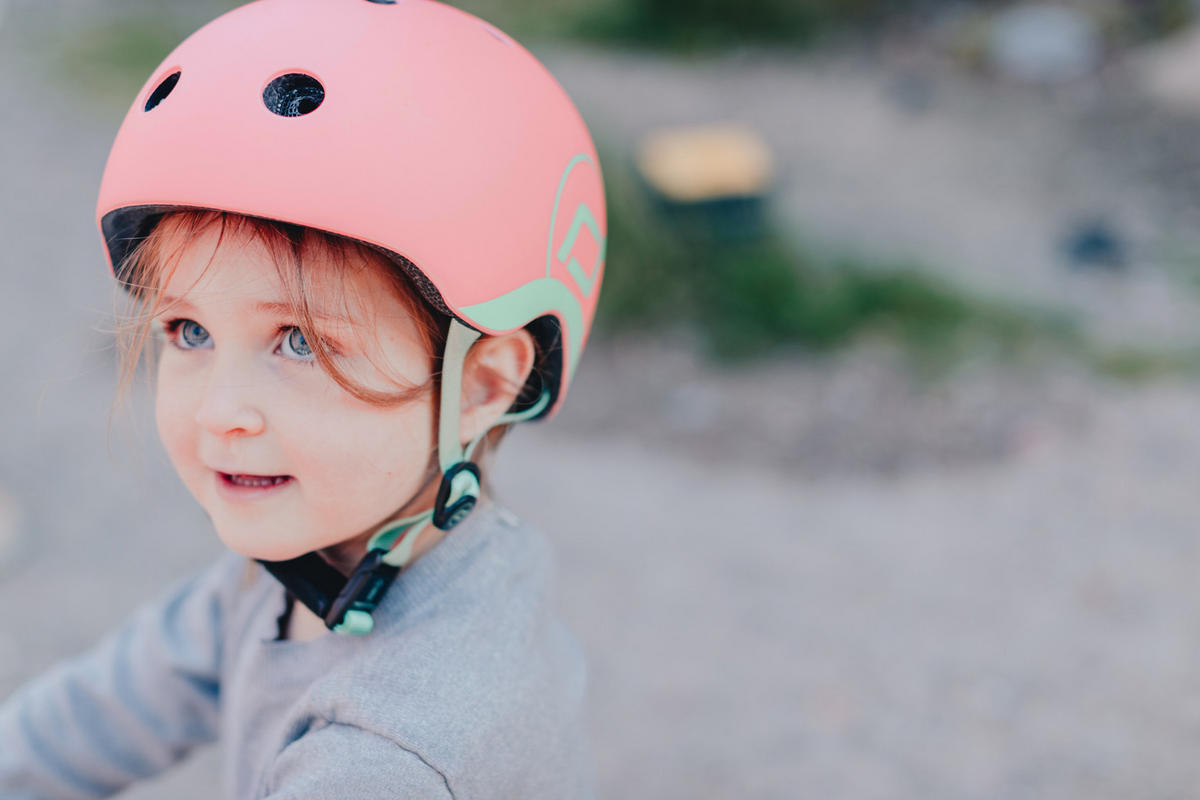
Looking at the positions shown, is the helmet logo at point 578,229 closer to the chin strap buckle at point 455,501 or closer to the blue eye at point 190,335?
the chin strap buckle at point 455,501

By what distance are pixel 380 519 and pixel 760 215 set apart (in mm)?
4881

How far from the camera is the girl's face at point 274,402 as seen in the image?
53.6 inches

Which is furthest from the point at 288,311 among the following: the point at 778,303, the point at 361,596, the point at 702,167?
the point at 702,167

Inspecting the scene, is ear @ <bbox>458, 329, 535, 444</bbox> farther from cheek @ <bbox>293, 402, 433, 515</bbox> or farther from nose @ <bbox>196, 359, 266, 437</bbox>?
nose @ <bbox>196, 359, 266, 437</bbox>

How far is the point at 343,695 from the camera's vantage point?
52.9 inches

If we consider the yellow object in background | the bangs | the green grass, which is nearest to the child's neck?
the bangs

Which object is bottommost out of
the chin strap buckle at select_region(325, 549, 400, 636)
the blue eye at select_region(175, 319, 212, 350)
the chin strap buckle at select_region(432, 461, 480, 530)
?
the chin strap buckle at select_region(325, 549, 400, 636)

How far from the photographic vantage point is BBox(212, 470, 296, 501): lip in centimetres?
143

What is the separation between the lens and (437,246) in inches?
55.9

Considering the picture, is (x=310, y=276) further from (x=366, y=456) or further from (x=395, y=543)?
(x=395, y=543)

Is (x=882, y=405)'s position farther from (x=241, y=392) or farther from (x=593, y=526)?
(x=241, y=392)

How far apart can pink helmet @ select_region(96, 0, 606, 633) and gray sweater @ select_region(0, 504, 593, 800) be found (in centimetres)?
10

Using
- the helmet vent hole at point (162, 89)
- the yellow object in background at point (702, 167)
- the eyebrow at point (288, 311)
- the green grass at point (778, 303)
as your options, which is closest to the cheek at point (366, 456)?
the eyebrow at point (288, 311)

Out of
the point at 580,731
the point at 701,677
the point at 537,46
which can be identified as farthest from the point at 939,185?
the point at 580,731
